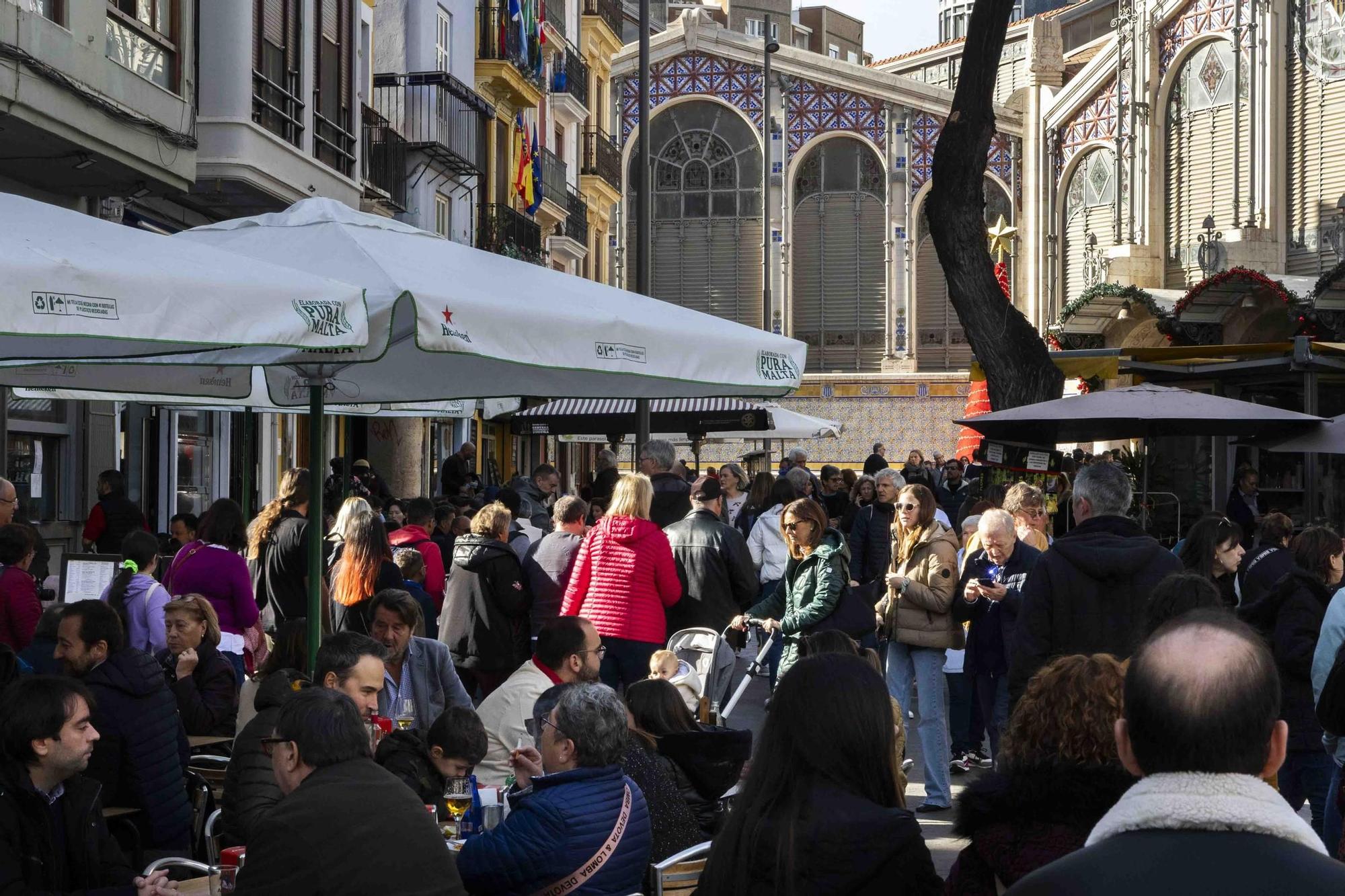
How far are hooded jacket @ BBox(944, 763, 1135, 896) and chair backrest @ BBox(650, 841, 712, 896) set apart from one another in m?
1.36

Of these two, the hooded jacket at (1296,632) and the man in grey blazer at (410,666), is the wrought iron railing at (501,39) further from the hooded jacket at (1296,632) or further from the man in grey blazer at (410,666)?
the hooded jacket at (1296,632)

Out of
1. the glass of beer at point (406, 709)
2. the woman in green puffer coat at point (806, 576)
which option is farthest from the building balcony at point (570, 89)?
the glass of beer at point (406, 709)

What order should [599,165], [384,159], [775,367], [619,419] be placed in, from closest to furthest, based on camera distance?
[775,367]
[619,419]
[384,159]
[599,165]

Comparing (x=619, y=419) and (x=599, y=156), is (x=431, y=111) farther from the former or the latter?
(x=599, y=156)

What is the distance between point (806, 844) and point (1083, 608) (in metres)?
3.76

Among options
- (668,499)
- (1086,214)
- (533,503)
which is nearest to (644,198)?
(533,503)

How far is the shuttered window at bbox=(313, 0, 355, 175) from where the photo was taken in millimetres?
19797

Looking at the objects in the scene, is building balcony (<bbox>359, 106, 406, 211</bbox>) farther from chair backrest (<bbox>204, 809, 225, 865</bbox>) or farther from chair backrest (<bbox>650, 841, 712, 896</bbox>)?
chair backrest (<bbox>650, 841, 712, 896</bbox>)

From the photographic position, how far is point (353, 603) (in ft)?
29.1

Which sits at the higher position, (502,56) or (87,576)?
(502,56)

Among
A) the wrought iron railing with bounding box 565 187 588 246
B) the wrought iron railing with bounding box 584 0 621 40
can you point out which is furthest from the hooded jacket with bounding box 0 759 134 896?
the wrought iron railing with bounding box 584 0 621 40

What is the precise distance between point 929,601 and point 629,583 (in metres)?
1.69

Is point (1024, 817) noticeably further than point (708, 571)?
No

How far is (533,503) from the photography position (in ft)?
52.1
